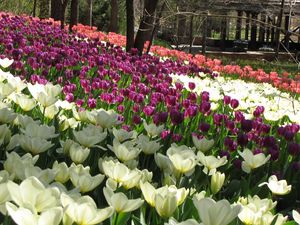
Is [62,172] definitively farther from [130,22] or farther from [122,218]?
[130,22]

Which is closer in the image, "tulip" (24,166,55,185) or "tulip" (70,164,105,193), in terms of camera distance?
"tulip" (24,166,55,185)

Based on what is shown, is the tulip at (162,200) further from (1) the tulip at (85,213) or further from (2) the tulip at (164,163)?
(2) the tulip at (164,163)

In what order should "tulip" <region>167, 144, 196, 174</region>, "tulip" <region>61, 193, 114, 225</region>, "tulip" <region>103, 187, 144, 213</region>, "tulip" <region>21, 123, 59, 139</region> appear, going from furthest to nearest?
"tulip" <region>21, 123, 59, 139</region> → "tulip" <region>167, 144, 196, 174</region> → "tulip" <region>103, 187, 144, 213</region> → "tulip" <region>61, 193, 114, 225</region>

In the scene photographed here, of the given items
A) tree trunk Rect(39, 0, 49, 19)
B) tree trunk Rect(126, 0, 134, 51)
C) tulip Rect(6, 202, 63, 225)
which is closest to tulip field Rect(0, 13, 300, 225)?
tulip Rect(6, 202, 63, 225)

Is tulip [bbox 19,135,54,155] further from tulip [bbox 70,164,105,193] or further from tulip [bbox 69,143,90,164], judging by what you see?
tulip [bbox 70,164,105,193]

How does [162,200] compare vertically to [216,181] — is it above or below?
above

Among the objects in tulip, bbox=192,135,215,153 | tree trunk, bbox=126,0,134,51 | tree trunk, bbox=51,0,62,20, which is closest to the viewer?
tulip, bbox=192,135,215,153

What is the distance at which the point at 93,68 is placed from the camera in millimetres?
6145

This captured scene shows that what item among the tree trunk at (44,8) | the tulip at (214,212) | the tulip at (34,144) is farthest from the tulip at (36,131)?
the tree trunk at (44,8)

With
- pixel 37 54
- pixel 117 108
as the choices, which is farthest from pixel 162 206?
pixel 37 54

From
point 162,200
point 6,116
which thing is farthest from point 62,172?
point 6,116

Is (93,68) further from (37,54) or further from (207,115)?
(207,115)

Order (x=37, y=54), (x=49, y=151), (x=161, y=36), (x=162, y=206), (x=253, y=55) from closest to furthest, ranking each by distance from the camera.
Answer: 1. (x=162, y=206)
2. (x=49, y=151)
3. (x=37, y=54)
4. (x=253, y=55)
5. (x=161, y=36)

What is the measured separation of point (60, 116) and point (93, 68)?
297cm
